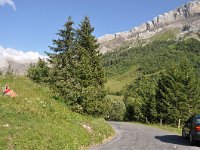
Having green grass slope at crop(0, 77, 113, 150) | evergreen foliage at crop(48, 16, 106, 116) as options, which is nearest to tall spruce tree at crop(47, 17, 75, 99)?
Answer: evergreen foliage at crop(48, 16, 106, 116)

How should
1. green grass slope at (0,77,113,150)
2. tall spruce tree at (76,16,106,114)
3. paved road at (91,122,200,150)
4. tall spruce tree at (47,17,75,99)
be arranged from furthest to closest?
1. tall spruce tree at (47,17,75,99)
2. tall spruce tree at (76,16,106,114)
3. paved road at (91,122,200,150)
4. green grass slope at (0,77,113,150)

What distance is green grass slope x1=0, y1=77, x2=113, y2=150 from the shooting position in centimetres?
1330

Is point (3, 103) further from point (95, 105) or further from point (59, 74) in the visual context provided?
point (59, 74)

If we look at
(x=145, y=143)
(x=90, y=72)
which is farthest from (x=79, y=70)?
(x=145, y=143)

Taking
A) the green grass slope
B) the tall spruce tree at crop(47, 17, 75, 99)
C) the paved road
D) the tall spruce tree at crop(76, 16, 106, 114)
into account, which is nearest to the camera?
the green grass slope

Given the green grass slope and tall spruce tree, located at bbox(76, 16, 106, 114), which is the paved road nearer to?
the green grass slope

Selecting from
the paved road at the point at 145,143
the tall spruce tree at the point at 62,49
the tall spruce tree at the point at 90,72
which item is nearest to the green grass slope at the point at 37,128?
the paved road at the point at 145,143

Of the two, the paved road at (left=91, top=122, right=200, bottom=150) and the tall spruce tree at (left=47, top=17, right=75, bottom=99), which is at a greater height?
the tall spruce tree at (left=47, top=17, right=75, bottom=99)

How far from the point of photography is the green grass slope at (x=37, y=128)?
13.3 metres

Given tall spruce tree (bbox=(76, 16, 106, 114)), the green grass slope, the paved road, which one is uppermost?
tall spruce tree (bbox=(76, 16, 106, 114))

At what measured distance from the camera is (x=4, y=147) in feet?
39.3

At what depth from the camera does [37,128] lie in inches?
592

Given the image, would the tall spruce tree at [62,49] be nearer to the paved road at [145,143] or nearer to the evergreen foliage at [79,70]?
the evergreen foliage at [79,70]

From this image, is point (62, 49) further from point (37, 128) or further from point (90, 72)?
point (37, 128)
